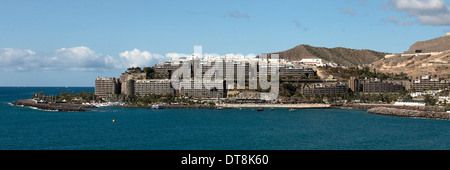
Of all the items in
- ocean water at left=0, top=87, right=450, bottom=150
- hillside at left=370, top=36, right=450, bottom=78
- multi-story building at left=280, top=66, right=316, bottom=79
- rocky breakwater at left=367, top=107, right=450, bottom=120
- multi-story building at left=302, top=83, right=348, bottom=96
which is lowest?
ocean water at left=0, top=87, right=450, bottom=150

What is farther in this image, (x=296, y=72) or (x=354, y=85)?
(x=296, y=72)

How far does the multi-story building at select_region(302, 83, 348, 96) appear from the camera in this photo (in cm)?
9261

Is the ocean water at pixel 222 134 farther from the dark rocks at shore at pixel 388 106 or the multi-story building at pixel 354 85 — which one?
the multi-story building at pixel 354 85

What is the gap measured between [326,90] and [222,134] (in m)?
53.4

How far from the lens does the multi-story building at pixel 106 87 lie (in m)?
101

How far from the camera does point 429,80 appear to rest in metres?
92.9

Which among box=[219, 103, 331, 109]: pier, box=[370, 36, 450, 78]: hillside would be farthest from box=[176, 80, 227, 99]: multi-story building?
box=[370, 36, 450, 78]: hillside

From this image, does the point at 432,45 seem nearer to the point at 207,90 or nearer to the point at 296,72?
the point at 296,72

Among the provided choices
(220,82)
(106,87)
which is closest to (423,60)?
(220,82)

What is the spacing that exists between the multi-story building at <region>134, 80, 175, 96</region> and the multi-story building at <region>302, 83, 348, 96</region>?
23.7 meters

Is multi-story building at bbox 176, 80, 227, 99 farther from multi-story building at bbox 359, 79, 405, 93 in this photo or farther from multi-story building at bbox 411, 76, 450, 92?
multi-story building at bbox 411, 76, 450, 92

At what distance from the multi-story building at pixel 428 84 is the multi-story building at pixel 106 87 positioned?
53683 millimetres

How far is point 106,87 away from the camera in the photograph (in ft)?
335

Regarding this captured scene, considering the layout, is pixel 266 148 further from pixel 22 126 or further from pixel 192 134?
pixel 22 126
